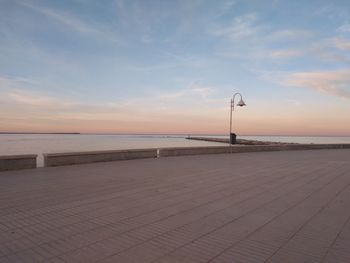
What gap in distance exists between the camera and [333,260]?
3.53 meters

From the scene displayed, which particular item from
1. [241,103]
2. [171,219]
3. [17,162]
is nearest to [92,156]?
[17,162]

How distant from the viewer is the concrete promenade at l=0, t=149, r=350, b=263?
12.0ft

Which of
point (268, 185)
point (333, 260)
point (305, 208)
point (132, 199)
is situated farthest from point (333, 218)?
point (132, 199)

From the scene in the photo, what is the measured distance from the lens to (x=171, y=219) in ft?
16.3

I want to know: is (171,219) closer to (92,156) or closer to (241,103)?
(92,156)

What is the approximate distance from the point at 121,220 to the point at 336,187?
574cm

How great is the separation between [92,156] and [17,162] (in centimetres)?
297

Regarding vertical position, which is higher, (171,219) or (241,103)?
(241,103)

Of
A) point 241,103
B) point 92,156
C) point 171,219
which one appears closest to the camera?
point 171,219

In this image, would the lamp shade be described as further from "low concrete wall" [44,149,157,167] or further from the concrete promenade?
the concrete promenade

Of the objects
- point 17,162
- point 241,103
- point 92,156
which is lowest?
point 17,162

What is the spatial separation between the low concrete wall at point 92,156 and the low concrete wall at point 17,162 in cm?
56

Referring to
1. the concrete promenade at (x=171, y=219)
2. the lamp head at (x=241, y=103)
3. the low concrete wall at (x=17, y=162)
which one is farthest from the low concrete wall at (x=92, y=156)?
the lamp head at (x=241, y=103)

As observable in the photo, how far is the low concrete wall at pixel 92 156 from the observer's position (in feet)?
36.7
